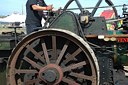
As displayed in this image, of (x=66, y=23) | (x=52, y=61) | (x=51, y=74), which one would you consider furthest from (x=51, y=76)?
(x=66, y=23)

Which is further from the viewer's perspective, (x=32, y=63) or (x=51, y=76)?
(x=32, y=63)

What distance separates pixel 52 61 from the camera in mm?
2727

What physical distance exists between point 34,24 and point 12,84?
140cm

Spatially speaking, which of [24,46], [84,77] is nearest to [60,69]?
[84,77]

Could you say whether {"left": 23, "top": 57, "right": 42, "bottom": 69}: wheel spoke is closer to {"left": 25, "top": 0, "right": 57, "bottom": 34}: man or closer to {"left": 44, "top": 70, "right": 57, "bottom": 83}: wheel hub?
{"left": 44, "top": 70, "right": 57, "bottom": 83}: wheel hub

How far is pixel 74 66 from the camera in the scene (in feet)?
8.32

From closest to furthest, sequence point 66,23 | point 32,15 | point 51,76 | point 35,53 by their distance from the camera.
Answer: point 51,76 < point 35,53 < point 66,23 < point 32,15

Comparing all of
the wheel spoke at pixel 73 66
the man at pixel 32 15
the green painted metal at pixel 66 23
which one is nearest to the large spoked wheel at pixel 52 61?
the wheel spoke at pixel 73 66

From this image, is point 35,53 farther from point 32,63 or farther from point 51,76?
point 51,76

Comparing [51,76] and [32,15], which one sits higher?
[32,15]

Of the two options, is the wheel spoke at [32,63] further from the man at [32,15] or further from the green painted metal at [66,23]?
the man at [32,15]

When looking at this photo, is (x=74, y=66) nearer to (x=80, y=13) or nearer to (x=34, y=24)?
(x=80, y=13)

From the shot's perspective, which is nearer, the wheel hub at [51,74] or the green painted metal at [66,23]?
the wheel hub at [51,74]

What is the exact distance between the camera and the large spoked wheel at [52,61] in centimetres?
248
